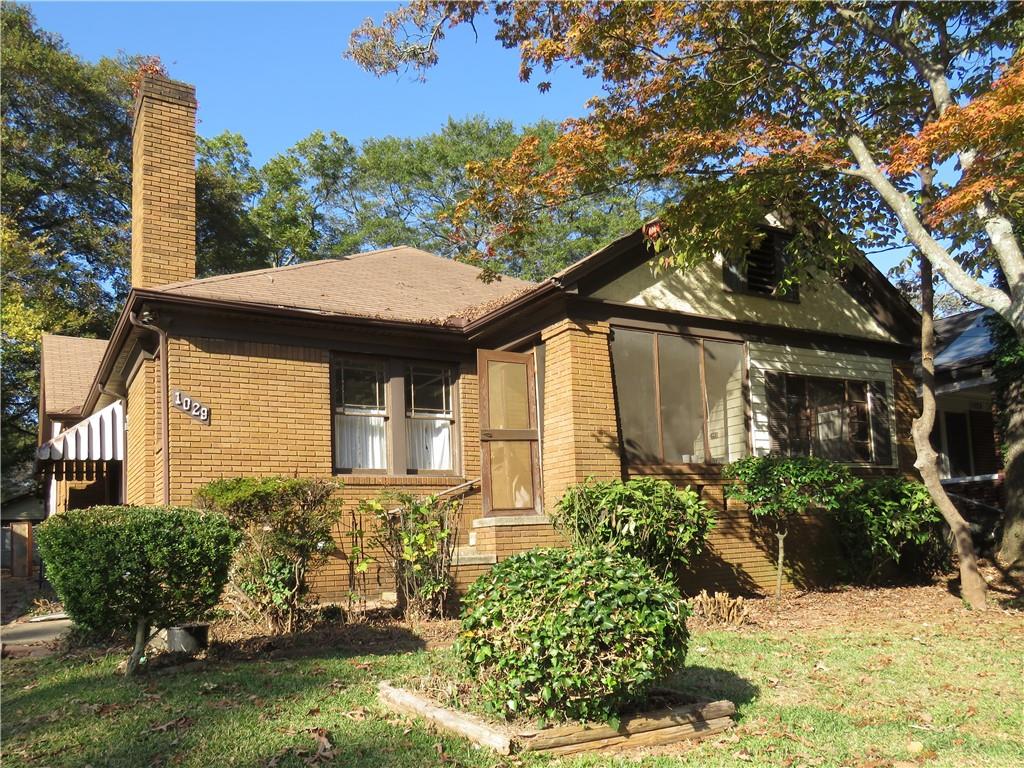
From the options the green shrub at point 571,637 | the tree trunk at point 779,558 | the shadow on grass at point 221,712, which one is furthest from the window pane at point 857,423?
the green shrub at point 571,637

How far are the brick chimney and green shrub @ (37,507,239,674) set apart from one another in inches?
242

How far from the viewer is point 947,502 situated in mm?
10852

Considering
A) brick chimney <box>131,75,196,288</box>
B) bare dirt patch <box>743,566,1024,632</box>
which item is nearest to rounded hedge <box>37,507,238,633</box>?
bare dirt patch <box>743,566,1024,632</box>

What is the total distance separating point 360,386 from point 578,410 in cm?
327

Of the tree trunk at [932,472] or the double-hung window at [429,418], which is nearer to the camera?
the tree trunk at [932,472]

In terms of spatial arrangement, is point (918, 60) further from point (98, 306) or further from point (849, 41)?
point (98, 306)

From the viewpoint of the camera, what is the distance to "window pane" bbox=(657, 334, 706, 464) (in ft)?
40.0

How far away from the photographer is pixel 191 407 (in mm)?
10586

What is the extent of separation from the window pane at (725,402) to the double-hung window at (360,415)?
190 inches

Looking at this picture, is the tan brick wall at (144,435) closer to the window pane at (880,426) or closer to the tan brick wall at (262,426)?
the tan brick wall at (262,426)

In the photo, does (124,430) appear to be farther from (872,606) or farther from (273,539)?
(872,606)

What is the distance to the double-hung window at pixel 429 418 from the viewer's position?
→ 494 inches

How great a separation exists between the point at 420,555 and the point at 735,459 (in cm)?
550

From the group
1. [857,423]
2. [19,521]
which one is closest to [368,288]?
[857,423]
